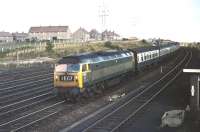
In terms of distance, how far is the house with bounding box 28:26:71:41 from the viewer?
577ft

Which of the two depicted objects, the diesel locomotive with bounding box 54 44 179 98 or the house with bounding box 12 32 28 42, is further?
the house with bounding box 12 32 28 42

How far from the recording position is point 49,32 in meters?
180

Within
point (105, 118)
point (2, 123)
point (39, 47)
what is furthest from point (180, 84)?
point (39, 47)

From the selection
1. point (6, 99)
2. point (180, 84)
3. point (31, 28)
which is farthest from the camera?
point (31, 28)

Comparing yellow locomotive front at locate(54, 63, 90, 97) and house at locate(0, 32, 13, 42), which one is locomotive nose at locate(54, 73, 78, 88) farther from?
house at locate(0, 32, 13, 42)

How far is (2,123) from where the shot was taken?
21703mm

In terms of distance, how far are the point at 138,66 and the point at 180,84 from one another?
799 centimetres

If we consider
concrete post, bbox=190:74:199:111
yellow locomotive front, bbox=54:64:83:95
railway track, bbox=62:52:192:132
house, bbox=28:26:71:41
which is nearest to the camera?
railway track, bbox=62:52:192:132

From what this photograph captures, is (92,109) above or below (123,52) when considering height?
below

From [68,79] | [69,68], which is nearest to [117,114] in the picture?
Answer: [68,79]

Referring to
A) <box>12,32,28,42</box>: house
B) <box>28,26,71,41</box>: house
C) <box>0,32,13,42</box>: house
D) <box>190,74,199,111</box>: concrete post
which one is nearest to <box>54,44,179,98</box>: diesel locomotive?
<box>190,74,199,111</box>: concrete post

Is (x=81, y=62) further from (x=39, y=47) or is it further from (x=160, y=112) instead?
(x=39, y=47)

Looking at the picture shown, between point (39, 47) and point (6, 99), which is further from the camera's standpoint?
point (39, 47)

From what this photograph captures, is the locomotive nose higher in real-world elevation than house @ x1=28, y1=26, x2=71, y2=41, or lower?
lower
